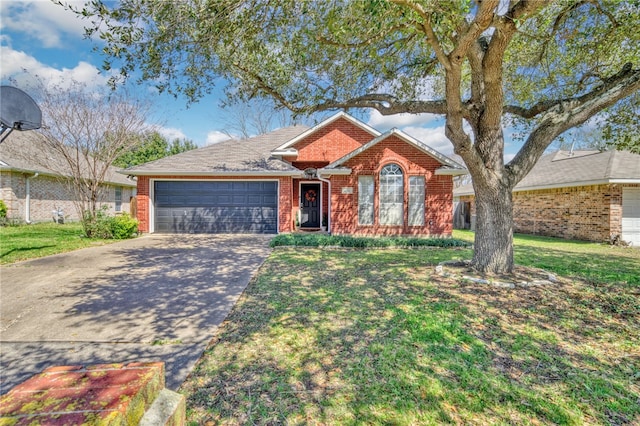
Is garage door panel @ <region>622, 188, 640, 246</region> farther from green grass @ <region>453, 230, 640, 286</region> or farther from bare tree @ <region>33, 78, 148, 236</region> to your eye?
bare tree @ <region>33, 78, 148, 236</region>

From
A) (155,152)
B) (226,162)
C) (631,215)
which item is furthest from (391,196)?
(155,152)

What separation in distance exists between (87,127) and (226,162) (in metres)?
5.54

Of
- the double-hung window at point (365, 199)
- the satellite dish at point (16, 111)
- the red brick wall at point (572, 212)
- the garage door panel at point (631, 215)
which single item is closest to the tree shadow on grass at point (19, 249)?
the satellite dish at point (16, 111)

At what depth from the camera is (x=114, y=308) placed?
Answer: 479cm

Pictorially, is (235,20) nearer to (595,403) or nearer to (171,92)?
(171,92)

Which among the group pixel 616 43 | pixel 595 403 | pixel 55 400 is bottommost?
pixel 595 403

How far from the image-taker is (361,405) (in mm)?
2566

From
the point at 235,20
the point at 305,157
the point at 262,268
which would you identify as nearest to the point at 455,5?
the point at 235,20

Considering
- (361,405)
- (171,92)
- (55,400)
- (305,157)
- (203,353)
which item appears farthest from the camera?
(305,157)

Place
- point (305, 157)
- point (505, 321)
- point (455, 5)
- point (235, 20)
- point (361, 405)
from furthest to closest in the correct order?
point (305, 157)
point (235, 20)
point (455, 5)
point (505, 321)
point (361, 405)

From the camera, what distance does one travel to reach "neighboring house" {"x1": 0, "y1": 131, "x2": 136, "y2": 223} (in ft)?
50.8

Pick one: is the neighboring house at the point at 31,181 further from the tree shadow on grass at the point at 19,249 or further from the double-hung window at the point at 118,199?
the tree shadow on grass at the point at 19,249

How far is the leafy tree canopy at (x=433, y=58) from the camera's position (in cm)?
509

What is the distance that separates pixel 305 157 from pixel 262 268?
8.83 meters
